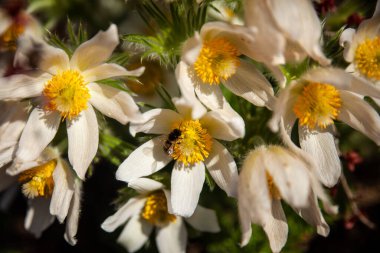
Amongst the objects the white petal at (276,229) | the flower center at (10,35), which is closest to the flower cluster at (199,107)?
the white petal at (276,229)

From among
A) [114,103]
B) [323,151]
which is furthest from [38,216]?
[323,151]

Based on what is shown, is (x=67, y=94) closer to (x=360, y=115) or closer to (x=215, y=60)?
(x=215, y=60)

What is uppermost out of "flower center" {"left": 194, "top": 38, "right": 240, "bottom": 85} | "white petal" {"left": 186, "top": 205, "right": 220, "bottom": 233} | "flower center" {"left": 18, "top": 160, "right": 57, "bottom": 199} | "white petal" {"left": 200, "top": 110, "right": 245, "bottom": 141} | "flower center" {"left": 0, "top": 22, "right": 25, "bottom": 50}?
"flower center" {"left": 194, "top": 38, "right": 240, "bottom": 85}

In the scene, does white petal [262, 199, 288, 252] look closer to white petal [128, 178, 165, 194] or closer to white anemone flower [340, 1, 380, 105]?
white petal [128, 178, 165, 194]

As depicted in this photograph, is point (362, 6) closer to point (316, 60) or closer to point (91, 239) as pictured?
point (316, 60)

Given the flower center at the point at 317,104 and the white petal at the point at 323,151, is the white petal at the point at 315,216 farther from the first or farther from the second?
the flower center at the point at 317,104

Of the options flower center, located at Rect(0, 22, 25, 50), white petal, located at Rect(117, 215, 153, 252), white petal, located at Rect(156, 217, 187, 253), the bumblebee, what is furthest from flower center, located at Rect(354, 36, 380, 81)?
flower center, located at Rect(0, 22, 25, 50)
